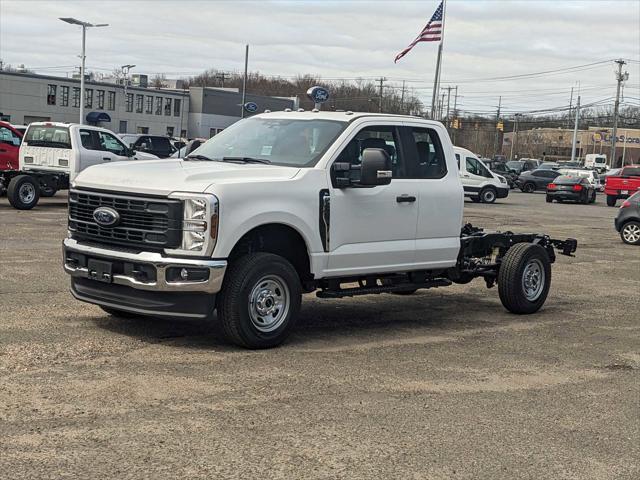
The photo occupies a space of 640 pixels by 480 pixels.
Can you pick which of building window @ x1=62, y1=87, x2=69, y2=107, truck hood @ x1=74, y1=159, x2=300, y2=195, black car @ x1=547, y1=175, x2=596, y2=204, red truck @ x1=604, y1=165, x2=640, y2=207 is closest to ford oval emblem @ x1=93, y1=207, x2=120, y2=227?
truck hood @ x1=74, y1=159, x2=300, y2=195

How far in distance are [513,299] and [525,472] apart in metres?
5.15

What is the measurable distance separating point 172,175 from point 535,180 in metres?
45.1

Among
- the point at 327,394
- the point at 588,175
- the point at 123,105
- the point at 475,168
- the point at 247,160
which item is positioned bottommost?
the point at 327,394

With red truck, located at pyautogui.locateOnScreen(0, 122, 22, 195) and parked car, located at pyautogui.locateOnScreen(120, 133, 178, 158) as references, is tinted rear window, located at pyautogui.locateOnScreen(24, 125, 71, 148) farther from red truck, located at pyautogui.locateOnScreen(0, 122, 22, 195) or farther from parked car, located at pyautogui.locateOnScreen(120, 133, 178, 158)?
parked car, located at pyautogui.locateOnScreen(120, 133, 178, 158)

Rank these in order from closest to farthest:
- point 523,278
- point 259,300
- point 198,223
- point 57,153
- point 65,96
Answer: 1. point 198,223
2. point 259,300
3. point 523,278
4. point 57,153
5. point 65,96

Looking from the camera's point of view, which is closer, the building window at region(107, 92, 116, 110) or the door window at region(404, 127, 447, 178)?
the door window at region(404, 127, 447, 178)

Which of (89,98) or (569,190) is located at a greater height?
(89,98)

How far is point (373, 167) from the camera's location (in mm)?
8086

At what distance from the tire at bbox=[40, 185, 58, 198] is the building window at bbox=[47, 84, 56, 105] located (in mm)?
61644

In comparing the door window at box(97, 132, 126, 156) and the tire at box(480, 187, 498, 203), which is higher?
the door window at box(97, 132, 126, 156)

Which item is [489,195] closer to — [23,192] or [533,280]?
[23,192]

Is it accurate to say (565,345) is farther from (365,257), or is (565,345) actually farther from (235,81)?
(235,81)

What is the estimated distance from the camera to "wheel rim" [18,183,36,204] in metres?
20.7

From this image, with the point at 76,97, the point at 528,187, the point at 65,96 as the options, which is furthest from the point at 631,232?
the point at 76,97
